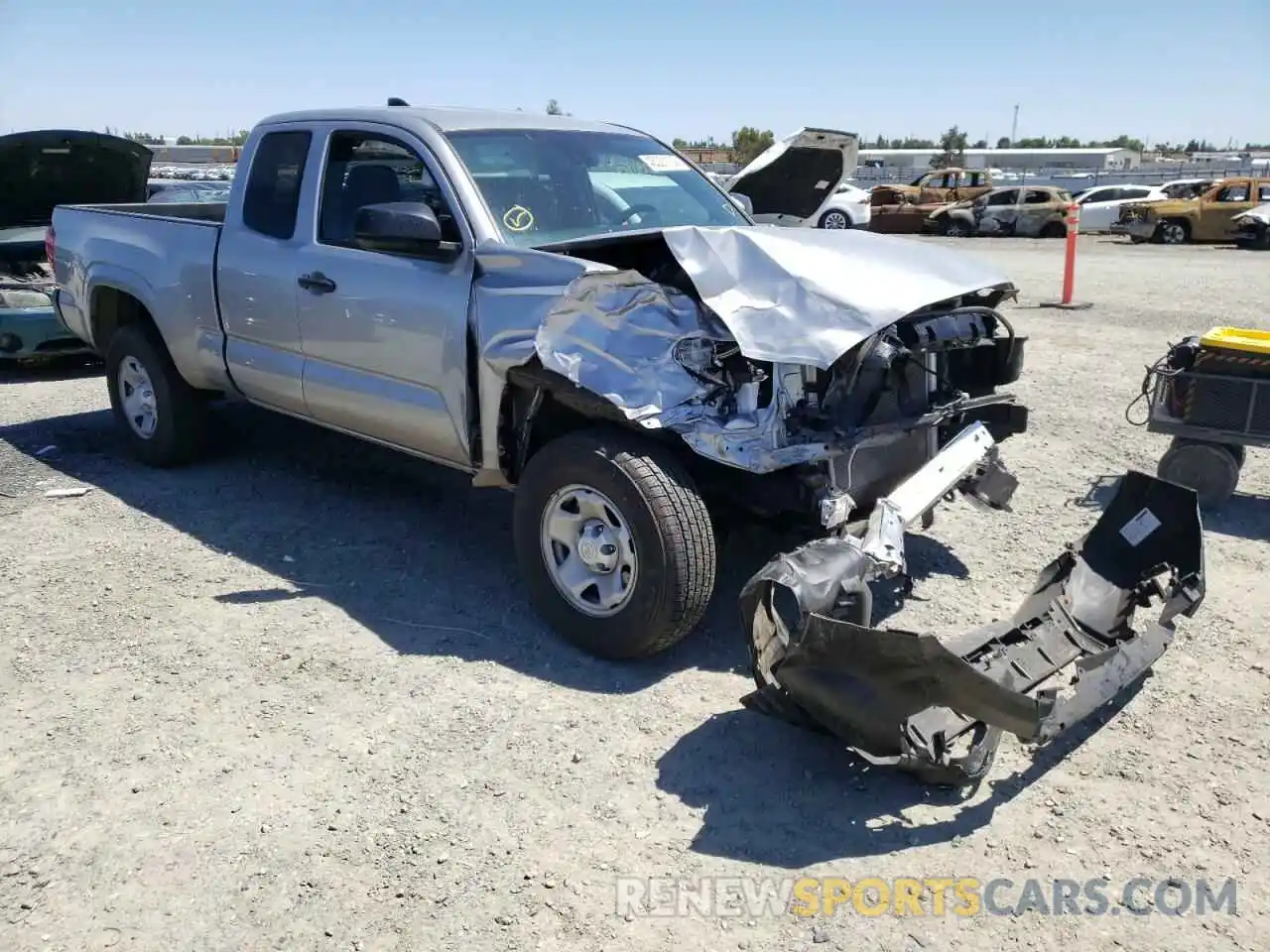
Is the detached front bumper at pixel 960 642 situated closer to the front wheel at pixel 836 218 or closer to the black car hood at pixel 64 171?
the black car hood at pixel 64 171

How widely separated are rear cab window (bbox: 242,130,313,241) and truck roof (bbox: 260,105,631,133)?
0.12 meters

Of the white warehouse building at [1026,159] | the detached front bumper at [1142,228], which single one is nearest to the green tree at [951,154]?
the white warehouse building at [1026,159]

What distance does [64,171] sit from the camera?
367 inches

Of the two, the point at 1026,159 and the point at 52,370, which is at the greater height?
the point at 1026,159

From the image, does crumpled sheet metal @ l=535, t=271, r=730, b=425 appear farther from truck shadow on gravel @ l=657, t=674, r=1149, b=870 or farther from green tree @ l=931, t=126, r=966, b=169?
green tree @ l=931, t=126, r=966, b=169

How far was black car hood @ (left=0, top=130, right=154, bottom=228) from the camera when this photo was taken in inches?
352

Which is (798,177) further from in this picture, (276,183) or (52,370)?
(52,370)

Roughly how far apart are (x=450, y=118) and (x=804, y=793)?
3419 mm

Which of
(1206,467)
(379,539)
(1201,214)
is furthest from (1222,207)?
(379,539)

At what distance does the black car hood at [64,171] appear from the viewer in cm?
894

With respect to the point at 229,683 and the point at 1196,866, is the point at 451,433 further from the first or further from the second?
the point at 1196,866

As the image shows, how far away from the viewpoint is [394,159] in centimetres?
498

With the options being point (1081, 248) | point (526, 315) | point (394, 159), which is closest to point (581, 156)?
point (394, 159)

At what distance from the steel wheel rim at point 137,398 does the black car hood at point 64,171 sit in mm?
3496
